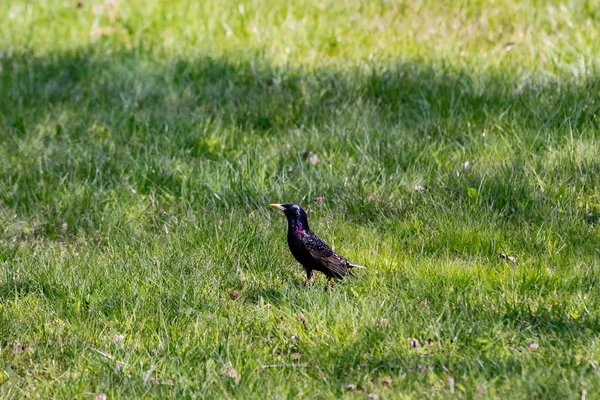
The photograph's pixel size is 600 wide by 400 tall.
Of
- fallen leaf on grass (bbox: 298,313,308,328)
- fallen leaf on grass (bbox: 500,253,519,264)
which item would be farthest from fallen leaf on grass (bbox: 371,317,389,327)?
fallen leaf on grass (bbox: 500,253,519,264)

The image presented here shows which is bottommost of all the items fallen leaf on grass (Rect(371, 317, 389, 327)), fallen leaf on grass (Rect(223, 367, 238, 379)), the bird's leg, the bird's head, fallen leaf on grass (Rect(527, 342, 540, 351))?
the bird's leg

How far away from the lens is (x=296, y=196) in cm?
555

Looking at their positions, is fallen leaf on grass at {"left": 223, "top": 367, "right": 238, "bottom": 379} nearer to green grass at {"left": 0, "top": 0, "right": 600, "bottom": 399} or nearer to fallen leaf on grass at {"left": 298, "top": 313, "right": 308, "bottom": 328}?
green grass at {"left": 0, "top": 0, "right": 600, "bottom": 399}

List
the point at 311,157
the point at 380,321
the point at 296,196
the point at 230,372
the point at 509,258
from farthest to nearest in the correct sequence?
1. the point at 311,157
2. the point at 296,196
3. the point at 509,258
4. the point at 380,321
5. the point at 230,372

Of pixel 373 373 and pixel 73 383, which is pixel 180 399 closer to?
pixel 73 383

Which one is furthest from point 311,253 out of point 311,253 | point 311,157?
point 311,157

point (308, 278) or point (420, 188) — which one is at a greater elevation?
point (420, 188)

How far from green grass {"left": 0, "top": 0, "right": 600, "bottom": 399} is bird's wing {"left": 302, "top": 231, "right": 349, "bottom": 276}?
97mm

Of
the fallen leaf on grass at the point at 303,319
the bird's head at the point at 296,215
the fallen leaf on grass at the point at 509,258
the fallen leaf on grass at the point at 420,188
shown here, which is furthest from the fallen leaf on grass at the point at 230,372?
the fallen leaf on grass at the point at 420,188

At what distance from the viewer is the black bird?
438cm

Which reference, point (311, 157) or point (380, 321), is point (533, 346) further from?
point (311, 157)

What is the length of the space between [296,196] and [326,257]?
122 cm

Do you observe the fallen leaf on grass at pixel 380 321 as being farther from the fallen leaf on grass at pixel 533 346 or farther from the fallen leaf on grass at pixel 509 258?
the fallen leaf on grass at pixel 509 258

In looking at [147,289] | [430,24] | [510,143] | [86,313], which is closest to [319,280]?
[147,289]
